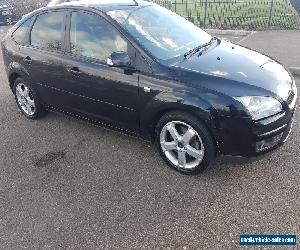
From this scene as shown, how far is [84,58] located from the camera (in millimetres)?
4004

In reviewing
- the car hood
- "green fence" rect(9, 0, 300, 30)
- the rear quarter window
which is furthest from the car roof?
"green fence" rect(9, 0, 300, 30)

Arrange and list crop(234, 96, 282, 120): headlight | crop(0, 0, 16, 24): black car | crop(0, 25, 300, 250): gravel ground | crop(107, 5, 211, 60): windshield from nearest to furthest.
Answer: crop(0, 25, 300, 250): gravel ground < crop(234, 96, 282, 120): headlight < crop(107, 5, 211, 60): windshield < crop(0, 0, 16, 24): black car

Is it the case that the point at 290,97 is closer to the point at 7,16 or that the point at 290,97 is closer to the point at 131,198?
the point at 131,198

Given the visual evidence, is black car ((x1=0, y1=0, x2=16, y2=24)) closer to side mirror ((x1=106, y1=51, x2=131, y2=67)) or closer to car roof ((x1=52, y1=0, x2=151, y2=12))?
car roof ((x1=52, y1=0, x2=151, y2=12))

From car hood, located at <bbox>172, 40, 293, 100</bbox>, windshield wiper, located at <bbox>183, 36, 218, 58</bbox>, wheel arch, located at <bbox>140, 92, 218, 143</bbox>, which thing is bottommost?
wheel arch, located at <bbox>140, 92, 218, 143</bbox>

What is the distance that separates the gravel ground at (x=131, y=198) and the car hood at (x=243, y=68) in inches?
32.3

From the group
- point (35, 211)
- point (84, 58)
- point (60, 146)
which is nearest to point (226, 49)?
point (84, 58)

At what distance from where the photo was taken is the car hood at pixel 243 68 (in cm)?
330

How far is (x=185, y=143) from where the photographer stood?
11.5 ft

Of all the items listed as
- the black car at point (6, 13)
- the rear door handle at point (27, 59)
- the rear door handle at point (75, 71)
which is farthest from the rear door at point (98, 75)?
the black car at point (6, 13)

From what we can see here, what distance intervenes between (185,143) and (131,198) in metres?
0.81

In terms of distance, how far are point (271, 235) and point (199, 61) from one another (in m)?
1.88

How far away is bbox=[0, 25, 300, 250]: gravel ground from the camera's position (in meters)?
2.88

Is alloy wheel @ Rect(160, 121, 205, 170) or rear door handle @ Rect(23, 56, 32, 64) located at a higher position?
A: rear door handle @ Rect(23, 56, 32, 64)
